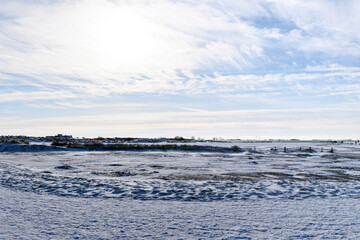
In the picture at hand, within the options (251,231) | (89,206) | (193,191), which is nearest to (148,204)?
(89,206)

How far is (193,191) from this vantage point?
38.5 ft

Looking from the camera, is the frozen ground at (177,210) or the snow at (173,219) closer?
the snow at (173,219)

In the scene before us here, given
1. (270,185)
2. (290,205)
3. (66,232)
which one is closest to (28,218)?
(66,232)

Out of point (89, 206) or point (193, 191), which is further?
point (193, 191)

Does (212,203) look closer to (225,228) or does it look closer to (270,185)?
(225,228)

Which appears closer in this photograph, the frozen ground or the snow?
the snow

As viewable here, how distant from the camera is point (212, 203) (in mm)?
9664

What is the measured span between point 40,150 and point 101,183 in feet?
119

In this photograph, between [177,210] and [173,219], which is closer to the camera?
[173,219]

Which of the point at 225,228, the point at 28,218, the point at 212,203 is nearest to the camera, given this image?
the point at 225,228

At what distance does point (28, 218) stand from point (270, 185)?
9.96 m

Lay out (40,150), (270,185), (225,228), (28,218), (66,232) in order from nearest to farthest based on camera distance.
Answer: (66,232) < (225,228) < (28,218) < (270,185) < (40,150)

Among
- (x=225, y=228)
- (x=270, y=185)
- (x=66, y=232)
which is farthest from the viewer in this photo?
(x=270, y=185)

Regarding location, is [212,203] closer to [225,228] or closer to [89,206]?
[225,228]
